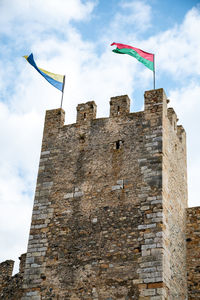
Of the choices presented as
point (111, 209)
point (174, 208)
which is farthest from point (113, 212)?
point (174, 208)

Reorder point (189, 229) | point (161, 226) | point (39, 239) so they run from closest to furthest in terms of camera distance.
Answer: point (161, 226) < point (39, 239) < point (189, 229)

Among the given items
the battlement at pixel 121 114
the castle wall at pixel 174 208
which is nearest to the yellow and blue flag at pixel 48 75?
the battlement at pixel 121 114

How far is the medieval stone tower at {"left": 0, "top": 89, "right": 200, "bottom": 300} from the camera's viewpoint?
13.1m

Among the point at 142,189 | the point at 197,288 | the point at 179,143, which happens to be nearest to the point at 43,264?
the point at 142,189

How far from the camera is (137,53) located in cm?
1625

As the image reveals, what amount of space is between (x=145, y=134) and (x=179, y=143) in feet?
7.17

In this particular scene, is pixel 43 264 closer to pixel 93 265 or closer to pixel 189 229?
pixel 93 265

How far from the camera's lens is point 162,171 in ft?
45.9

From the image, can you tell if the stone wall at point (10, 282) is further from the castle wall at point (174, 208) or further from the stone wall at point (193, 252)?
the stone wall at point (193, 252)

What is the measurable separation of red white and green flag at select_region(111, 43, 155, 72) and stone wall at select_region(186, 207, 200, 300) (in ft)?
14.6

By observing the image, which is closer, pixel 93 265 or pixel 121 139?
pixel 93 265

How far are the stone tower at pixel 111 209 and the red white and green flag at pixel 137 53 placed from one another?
1354 millimetres

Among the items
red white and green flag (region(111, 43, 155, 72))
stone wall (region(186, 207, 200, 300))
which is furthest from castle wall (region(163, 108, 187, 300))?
red white and green flag (region(111, 43, 155, 72))

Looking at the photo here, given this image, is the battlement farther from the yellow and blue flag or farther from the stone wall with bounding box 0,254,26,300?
the stone wall with bounding box 0,254,26,300
